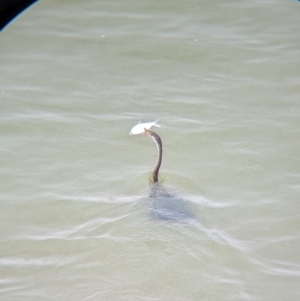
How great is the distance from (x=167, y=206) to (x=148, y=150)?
2.50 ft

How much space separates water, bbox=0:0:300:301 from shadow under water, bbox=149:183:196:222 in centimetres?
2

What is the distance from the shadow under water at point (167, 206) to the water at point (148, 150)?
0.07ft

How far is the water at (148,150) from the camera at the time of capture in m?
3.22

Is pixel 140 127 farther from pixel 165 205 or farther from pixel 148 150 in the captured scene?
pixel 165 205

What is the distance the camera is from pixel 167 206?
364 centimetres

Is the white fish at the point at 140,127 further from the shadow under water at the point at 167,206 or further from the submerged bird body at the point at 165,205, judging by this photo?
the shadow under water at the point at 167,206

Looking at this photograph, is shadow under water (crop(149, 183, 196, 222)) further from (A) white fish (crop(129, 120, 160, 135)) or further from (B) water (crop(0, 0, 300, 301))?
(A) white fish (crop(129, 120, 160, 135))

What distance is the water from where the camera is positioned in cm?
322

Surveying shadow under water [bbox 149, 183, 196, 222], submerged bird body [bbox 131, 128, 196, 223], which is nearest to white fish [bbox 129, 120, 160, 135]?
submerged bird body [bbox 131, 128, 196, 223]

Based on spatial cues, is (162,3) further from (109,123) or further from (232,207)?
(232,207)

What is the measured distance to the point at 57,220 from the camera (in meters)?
3.62

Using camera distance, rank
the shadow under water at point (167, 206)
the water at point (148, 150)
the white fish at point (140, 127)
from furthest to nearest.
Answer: the white fish at point (140, 127) < the shadow under water at point (167, 206) < the water at point (148, 150)

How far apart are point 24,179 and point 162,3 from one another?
3064mm

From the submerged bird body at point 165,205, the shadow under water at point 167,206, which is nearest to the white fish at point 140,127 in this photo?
the submerged bird body at point 165,205
